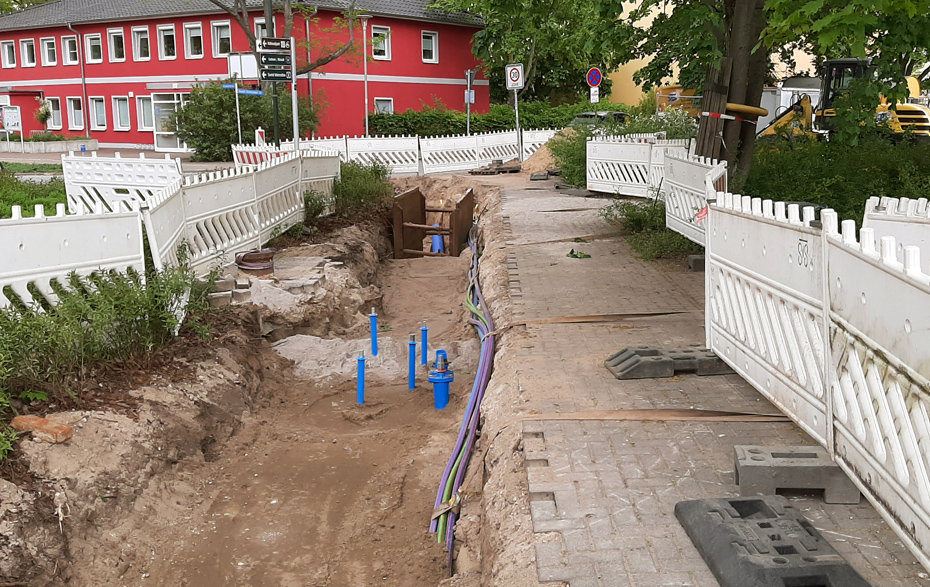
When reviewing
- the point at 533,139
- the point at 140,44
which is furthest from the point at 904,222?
the point at 140,44

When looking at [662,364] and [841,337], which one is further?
[662,364]

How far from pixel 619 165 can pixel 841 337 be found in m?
13.1

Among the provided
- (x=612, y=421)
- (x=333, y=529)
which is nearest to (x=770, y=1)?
(x=612, y=421)

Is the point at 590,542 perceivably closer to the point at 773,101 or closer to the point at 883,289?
the point at 883,289

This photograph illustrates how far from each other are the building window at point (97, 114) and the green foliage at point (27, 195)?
84.3 feet

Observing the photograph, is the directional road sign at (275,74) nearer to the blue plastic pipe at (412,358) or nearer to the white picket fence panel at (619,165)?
the white picket fence panel at (619,165)

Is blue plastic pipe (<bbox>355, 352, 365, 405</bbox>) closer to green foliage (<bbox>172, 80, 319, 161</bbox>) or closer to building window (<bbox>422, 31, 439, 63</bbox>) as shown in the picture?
green foliage (<bbox>172, 80, 319, 161</bbox>)

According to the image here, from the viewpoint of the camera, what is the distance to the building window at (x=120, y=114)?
38594 millimetres

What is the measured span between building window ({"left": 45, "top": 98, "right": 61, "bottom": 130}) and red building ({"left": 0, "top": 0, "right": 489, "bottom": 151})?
63 millimetres

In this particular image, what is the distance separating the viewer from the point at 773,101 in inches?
1131

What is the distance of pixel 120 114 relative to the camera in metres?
38.8

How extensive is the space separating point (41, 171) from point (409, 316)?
1583 centimetres

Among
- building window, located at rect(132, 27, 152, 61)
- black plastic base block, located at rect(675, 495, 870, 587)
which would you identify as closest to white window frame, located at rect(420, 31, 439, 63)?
building window, located at rect(132, 27, 152, 61)

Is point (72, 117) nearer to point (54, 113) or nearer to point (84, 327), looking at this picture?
point (54, 113)
